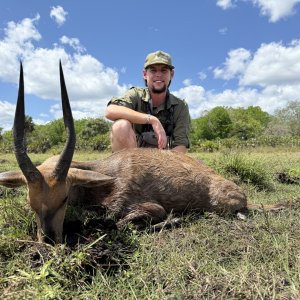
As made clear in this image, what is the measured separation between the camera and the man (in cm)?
635

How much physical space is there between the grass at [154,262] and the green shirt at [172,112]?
286 cm

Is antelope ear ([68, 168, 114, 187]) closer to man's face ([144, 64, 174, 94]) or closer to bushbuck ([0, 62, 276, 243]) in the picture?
bushbuck ([0, 62, 276, 243])

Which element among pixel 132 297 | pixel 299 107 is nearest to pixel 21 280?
pixel 132 297

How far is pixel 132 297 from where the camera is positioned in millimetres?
2863

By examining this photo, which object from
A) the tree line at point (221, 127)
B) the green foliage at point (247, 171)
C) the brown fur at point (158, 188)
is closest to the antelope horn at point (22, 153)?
the brown fur at point (158, 188)

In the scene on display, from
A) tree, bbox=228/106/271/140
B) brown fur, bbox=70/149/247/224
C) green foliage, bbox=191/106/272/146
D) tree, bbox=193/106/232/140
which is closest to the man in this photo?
brown fur, bbox=70/149/247/224

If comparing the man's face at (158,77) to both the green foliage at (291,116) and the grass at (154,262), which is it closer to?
the grass at (154,262)

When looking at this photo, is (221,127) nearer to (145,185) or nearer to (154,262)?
(145,185)

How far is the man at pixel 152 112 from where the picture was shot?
6.35 metres

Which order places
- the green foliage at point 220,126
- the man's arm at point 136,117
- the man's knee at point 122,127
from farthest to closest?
the green foliage at point 220,126
the man's knee at point 122,127
the man's arm at point 136,117

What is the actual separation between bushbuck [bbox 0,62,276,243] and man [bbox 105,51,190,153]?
0.69 metres

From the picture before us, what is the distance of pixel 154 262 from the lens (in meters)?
3.51

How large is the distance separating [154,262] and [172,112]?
4.18m


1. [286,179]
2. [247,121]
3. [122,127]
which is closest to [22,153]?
[122,127]
